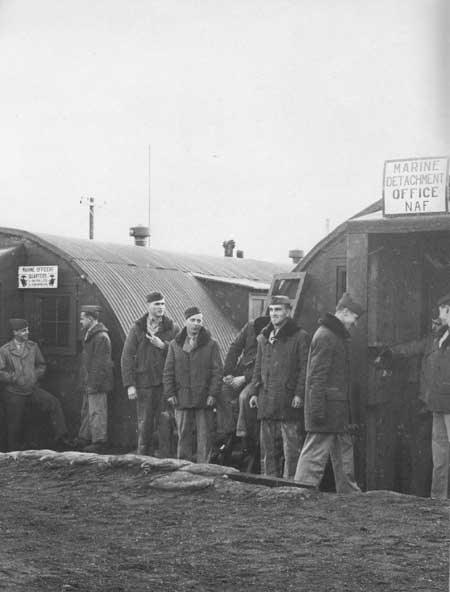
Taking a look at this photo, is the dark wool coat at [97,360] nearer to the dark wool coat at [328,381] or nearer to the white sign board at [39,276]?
the white sign board at [39,276]

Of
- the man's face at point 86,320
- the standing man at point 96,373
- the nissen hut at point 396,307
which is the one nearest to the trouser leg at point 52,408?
the standing man at point 96,373

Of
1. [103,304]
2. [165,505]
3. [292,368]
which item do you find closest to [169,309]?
[103,304]

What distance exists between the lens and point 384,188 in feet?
29.6

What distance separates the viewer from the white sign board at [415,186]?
8773mm

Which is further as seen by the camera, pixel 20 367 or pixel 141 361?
pixel 20 367

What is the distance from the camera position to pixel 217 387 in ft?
33.6

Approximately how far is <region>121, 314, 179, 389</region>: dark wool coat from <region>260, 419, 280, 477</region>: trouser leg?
6.90ft

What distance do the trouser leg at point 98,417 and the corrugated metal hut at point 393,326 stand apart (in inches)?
146

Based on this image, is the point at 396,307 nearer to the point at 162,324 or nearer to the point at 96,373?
the point at 162,324

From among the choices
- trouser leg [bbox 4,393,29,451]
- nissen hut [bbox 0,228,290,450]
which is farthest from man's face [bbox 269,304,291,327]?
trouser leg [bbox 4,393,29,451]

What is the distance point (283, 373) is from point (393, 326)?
1.15 meters

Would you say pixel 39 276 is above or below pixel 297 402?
above

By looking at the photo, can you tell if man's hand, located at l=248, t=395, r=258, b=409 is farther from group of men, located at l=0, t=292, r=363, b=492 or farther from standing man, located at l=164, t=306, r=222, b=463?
standing man, located at l=164, t=306, r=222, b=463

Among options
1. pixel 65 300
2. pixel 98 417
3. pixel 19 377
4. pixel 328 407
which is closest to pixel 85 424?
pixel 98 417
